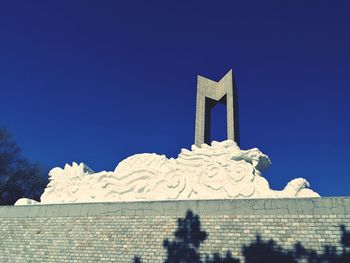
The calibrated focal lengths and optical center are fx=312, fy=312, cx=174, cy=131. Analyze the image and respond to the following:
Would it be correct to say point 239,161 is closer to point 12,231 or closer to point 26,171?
point 12,231

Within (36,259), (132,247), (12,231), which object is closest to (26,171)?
(12,231)

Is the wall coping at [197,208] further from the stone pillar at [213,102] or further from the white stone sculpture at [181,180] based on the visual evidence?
the stone pillar at [213,102]

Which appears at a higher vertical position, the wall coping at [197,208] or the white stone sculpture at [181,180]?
the white stone sculpture at [181,180]

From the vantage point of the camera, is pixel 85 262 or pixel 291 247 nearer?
pixel 291 247

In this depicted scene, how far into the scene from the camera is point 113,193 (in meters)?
9.34

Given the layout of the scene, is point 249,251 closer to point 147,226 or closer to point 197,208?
point 197,208

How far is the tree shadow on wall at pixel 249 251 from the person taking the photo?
5.92m

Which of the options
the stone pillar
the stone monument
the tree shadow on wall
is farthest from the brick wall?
the stone pillar

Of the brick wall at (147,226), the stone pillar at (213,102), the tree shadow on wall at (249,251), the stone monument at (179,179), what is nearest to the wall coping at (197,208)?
the brick wall at (147,226)

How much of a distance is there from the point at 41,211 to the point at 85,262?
2.48 meters

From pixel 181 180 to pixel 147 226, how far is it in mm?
1737

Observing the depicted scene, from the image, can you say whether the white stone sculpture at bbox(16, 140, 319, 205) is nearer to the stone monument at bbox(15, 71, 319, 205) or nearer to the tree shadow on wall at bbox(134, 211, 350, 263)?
the stone monument at bbox(15, 71, 319, 205)

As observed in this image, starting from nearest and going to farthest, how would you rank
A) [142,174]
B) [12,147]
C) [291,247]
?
[291,247]
[142,174]
[12,147]

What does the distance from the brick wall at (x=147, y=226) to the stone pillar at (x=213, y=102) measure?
4623mm
